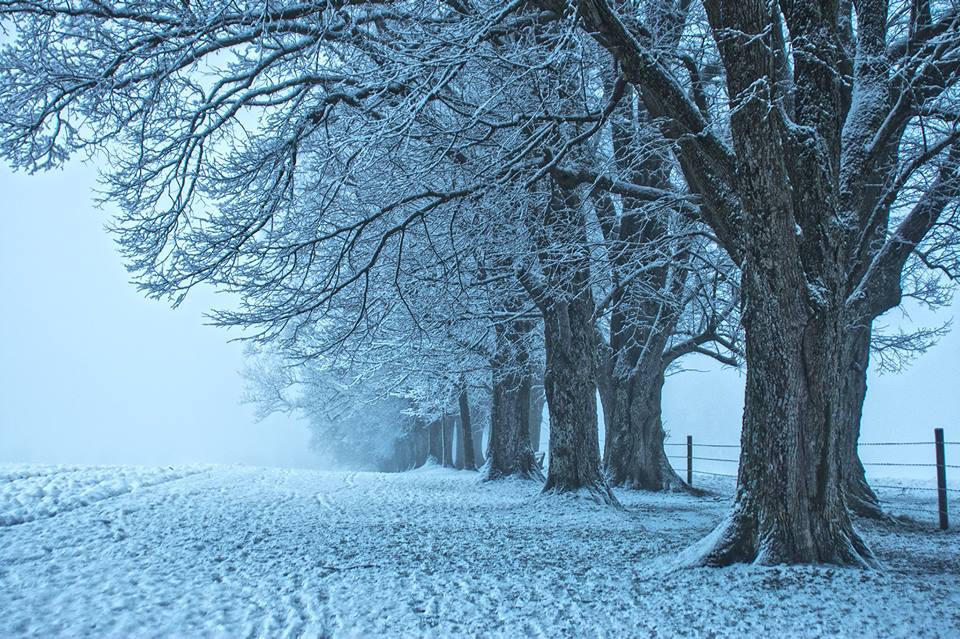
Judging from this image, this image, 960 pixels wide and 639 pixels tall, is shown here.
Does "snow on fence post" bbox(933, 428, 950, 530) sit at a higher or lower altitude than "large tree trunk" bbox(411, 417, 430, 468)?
higher

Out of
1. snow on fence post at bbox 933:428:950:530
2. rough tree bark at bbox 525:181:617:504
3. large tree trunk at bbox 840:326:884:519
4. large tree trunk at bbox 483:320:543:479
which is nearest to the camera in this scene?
snow on fence post at bbox 933:428:950:530

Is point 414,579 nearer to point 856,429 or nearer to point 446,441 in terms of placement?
point 856,429

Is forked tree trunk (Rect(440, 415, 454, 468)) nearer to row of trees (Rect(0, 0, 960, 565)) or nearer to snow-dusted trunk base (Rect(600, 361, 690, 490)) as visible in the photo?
snow-dusted trunk base (Rect(600, 361, 690, 490))

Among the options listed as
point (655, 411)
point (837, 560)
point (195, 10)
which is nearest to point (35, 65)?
point (195, 10)

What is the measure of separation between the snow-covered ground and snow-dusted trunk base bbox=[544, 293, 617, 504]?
125 cm

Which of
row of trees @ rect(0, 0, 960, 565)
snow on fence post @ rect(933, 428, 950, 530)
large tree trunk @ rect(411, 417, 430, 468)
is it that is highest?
row of trees @ rect(0, 0, 960, 565)

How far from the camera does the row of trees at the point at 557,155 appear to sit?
14.7ft

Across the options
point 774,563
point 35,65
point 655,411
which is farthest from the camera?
point 655,411

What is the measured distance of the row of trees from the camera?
4.47 metres

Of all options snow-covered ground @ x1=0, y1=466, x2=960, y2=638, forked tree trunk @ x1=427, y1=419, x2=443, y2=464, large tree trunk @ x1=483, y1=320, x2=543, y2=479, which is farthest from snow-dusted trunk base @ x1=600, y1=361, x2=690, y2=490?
forked tree trunk @ x1=427, y1=419, x2=443, y2=464

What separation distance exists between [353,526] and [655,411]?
775 cm

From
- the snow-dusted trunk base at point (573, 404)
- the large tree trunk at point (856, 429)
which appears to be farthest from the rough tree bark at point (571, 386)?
the large tree trunk at point (856, 429)

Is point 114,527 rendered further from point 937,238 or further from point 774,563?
point 937,238

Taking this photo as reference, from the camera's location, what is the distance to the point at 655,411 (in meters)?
12.7
